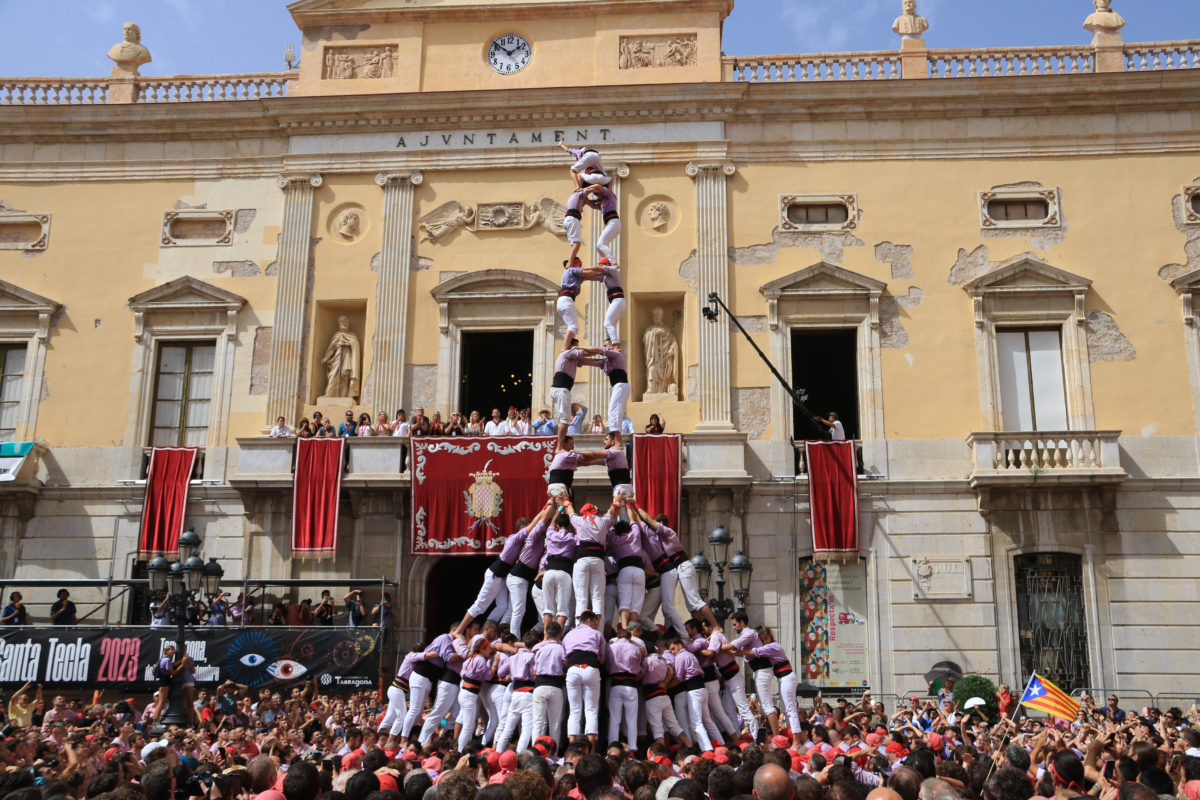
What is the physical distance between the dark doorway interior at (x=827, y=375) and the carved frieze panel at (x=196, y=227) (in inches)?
564

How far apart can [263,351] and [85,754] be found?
1875cm

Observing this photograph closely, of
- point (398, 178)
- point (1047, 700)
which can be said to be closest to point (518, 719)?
point (1047, 700)

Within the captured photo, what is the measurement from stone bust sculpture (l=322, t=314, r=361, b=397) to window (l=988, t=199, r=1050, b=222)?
15528mm

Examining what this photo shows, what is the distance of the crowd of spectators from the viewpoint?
702 centimetres

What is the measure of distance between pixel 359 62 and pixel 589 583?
19150 millimetres

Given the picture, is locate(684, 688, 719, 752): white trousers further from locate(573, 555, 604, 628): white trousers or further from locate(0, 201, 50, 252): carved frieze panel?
locate(0, 201, 50, 252): carved frieze panel

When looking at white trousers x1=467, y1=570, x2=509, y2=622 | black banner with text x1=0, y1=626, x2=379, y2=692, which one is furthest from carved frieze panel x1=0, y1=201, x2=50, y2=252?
white trousers x1=467, y1=570, x2=509, y2=622

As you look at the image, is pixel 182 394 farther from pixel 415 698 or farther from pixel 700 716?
pixel 700 716

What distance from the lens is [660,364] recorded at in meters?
27.1

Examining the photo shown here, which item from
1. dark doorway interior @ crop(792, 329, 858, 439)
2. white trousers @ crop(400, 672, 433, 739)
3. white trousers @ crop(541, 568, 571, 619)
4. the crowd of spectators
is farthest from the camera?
dark doorway interior @ crop(792, 329, 858, 439)

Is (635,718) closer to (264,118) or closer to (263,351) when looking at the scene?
(263,351)

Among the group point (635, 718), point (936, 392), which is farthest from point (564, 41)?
point (635, 718)

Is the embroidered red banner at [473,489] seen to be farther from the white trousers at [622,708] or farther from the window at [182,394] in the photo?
the white trousers at [622,708]

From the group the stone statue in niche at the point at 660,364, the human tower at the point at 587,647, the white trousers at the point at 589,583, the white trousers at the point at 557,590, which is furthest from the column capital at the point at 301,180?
the white trousers at the point at 589,583
